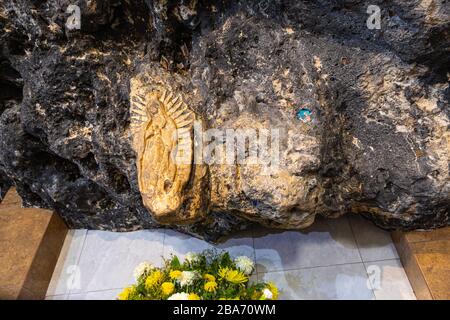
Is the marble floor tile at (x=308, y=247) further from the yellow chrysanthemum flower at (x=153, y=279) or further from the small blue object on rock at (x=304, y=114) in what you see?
the small blue object on rock at (x=304, y=114)

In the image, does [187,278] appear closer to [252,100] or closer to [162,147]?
[162,147]

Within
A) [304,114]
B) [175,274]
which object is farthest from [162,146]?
[175,274]

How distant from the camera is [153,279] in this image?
2.02m

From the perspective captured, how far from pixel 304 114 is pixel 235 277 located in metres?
0.88

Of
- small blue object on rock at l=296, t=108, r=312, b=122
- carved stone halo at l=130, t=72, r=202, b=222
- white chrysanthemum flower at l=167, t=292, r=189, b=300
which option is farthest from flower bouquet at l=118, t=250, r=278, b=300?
small blue object on rock at l=296, t=108, r=312, b=122

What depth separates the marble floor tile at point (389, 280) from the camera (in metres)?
2.12

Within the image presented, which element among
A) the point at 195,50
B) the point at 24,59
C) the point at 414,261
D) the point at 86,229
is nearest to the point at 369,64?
the point at 195,50

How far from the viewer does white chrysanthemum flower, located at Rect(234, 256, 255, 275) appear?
2180 millimetres

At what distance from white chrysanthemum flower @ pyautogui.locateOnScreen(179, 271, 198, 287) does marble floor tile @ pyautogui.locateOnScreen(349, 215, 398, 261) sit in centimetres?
97

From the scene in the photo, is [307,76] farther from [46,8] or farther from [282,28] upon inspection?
[46,8]

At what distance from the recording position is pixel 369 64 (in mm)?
1742

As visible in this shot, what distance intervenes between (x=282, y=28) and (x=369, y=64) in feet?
1.33

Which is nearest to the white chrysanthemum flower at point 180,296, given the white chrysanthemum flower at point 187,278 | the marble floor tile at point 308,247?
the white chrysanthemum flower at point 187,278

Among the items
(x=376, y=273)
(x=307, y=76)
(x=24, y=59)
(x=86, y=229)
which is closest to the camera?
(x=307, y=76)
